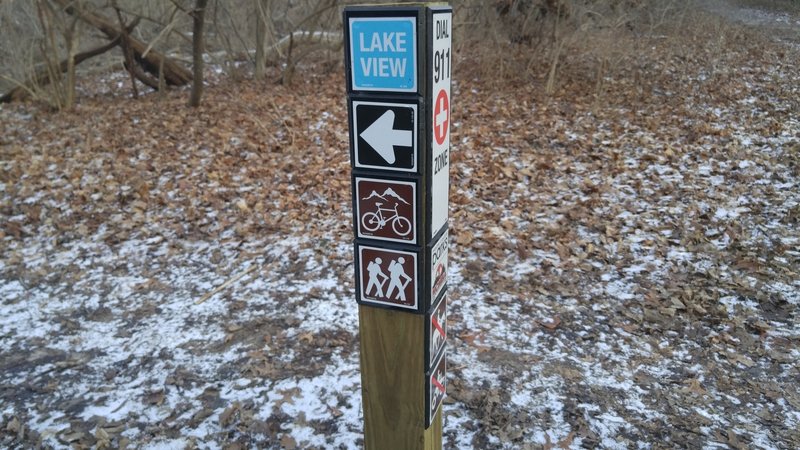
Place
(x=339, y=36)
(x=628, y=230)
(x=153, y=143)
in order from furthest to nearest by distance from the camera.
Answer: (x=339, y=36), (x=153, y=143), (x=628, y=230)

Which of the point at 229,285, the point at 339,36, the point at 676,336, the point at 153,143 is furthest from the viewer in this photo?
the point at 339,36

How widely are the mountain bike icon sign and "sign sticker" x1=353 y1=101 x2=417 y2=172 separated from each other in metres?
0.07

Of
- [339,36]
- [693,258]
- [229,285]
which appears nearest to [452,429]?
[229,285]

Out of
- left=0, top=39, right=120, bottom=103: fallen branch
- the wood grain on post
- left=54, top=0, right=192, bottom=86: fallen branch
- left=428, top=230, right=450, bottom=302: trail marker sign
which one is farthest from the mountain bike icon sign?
left=0, top=39, right=120, bottom=103: fallen branch

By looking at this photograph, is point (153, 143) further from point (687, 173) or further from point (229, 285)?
point (687, 173)

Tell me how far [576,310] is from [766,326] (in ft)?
4.49

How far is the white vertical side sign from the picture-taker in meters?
1.93

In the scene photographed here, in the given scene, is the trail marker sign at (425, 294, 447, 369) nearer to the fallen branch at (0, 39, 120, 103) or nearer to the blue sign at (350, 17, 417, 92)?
the blue sign at (350, 17, 417, 92)

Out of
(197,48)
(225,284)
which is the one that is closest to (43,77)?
(197,48)

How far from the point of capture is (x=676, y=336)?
4137mm

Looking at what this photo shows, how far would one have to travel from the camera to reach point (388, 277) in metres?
2.19

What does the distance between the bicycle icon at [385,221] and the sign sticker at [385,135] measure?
0.17 meters

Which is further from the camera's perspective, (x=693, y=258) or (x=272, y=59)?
(x=272, y=59)

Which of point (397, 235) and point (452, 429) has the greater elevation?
point (397, 235)
